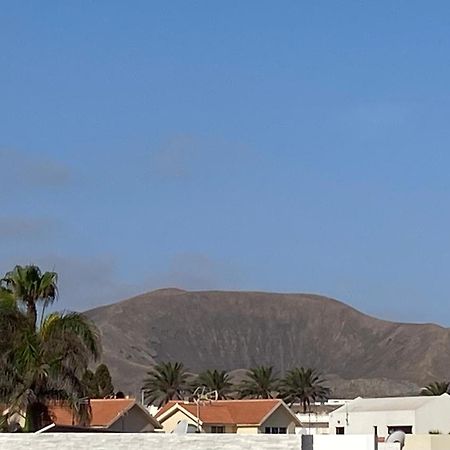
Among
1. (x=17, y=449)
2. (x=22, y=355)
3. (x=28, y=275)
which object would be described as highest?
(x=28, y=275)

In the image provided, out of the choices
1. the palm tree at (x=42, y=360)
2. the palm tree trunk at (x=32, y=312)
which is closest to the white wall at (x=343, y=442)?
the palm tree at (x=42, y=360)

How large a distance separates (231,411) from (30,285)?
1833 inches

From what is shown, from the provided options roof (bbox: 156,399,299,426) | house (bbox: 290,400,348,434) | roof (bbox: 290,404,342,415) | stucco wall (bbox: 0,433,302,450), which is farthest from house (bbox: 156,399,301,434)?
stucco wall (bbox: 0,433,302,450)

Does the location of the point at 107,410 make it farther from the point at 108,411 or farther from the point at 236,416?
the point at 236,416

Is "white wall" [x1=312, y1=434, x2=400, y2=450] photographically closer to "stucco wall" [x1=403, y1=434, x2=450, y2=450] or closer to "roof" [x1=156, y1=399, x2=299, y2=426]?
"stucco wall" [x1=403, y1=434, x2=450, y2=450]

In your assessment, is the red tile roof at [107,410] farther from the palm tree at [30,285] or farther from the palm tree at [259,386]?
the palm tree at [259,386]

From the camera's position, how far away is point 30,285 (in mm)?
40812

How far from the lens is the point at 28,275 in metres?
40.9

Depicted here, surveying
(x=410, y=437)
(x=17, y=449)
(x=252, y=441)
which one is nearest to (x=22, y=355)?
(x=17, y=449)

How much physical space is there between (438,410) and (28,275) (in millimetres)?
51324

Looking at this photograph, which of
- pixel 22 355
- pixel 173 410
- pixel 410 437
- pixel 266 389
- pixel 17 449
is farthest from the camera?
pixel 266 389

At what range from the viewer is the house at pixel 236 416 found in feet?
272

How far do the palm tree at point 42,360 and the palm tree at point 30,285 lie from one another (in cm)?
54

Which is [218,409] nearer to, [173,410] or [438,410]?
[173,410]
